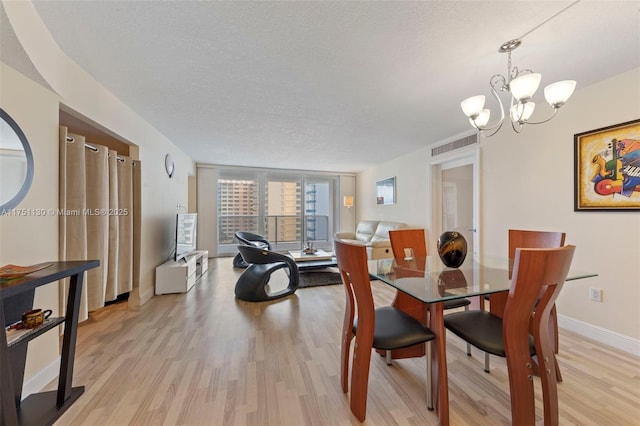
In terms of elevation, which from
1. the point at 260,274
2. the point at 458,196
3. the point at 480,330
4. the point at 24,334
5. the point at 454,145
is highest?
the point at 454,145

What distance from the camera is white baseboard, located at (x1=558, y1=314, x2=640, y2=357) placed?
1.98 m

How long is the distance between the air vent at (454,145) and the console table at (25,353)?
169 inches

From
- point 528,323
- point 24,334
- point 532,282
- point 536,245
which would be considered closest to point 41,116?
point 24,334

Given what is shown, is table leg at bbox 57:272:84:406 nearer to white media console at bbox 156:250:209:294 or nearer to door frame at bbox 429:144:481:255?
white media console at bbox 156:250:209:294

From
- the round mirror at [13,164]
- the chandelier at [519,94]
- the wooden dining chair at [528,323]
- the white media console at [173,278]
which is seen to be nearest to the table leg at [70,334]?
the round mirror at [13,164]

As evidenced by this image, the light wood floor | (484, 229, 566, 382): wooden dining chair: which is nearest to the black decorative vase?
(484, 229, 566, 382): wooden dining chair

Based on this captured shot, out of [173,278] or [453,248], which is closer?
[453,248]

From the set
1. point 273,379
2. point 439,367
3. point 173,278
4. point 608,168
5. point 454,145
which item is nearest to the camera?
point 439,367

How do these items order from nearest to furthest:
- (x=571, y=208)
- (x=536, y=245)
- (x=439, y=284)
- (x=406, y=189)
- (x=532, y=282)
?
(x=532, y=282) → (x=439, y=284) → (x=536, y=245) → (x=571, y=208) → (x=406, y=189)

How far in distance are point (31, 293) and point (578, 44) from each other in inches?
150

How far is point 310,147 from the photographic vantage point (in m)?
4.43

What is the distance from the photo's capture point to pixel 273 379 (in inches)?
65.4

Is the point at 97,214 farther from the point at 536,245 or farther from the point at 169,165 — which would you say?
the point at 536,245

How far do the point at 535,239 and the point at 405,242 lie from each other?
3.32 feet
